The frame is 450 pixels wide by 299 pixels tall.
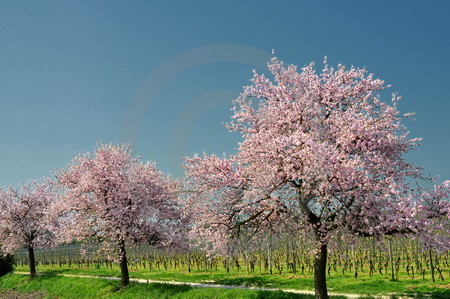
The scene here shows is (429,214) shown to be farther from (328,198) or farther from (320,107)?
(320,107)

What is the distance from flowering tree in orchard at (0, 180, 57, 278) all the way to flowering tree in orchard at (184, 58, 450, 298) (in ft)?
103

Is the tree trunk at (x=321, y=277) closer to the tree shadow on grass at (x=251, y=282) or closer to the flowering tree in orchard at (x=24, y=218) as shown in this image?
the tree shadow on grass at (x=251, y=282)

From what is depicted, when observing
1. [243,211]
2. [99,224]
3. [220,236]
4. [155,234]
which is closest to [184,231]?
[155,234]

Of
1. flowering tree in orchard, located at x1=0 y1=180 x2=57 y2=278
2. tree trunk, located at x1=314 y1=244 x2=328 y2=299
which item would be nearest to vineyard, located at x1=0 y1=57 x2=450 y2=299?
tree trunk, located at x1=314 y1=244 x2=328 y2=299

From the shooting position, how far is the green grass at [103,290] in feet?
66.7

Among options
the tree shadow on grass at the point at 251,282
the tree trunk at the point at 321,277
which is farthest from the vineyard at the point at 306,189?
the tree shadow on grass at the point at 251,282

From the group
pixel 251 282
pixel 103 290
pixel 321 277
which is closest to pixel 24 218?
pixel 103 290

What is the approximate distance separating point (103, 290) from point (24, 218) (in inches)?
827

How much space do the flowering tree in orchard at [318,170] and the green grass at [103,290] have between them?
3.65 metres

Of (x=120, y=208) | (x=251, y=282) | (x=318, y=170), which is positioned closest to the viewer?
(x=318, y=170)

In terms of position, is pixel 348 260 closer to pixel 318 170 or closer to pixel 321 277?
pixel 321 277

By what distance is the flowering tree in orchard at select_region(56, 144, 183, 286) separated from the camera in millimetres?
26531

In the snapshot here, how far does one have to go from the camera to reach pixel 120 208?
26.3m

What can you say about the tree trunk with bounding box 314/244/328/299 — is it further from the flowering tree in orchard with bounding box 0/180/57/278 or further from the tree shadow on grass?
the flowering tree in orchard with bounding box 0/180/57/278
